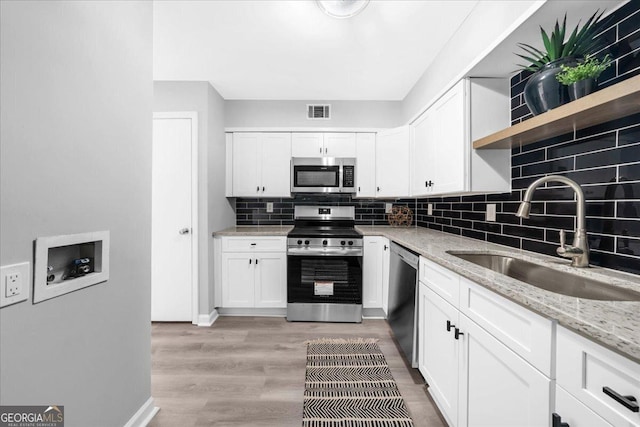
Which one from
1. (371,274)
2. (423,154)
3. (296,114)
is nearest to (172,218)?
(296,114)

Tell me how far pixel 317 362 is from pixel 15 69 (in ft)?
7.56

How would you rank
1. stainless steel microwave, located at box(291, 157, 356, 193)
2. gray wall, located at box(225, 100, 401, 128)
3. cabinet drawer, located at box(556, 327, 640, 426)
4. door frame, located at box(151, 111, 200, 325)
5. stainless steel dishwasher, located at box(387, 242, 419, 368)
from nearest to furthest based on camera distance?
cabinet drawer, located at box(556, 327, 640, 426) → stainless steel dishwasher, located at box(387, 242, 419, 368) → door frame, located at box(151, 111, 200, 325) → stainless steel microwave, located at box(291, 157, 356, 193) → gray wall, located at box(225, 100, 401, 128)

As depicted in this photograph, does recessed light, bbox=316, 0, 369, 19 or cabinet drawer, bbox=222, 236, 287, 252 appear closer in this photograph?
recessed light, bbox=316, 0, 369, 19

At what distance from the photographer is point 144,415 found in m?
1.67

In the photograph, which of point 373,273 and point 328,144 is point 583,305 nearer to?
point 373,273

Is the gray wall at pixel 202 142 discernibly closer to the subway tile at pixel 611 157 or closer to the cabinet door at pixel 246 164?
the cabinet door at pixel 246 164

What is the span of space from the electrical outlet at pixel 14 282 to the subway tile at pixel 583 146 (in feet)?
7.62

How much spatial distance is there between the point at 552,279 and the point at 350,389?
136 cm

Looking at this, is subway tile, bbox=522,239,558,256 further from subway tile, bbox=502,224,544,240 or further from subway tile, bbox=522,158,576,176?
subway tile, bbox=522,158,576,176

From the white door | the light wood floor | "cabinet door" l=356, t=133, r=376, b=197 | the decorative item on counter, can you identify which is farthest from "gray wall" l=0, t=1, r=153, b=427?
the decorative item on counter

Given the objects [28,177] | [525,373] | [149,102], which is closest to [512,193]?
[525,373]

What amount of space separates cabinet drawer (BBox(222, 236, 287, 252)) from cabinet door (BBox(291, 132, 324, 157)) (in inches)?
41.3

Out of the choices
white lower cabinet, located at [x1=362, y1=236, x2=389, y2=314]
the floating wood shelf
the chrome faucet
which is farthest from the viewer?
white lower cabinet, located at [x1=362, y1=236, x2=389, y2=314]

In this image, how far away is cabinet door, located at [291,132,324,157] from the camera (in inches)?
140
